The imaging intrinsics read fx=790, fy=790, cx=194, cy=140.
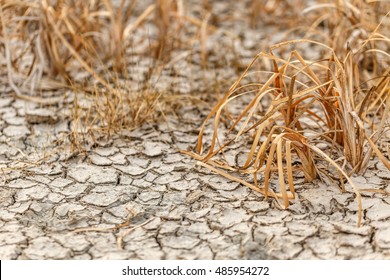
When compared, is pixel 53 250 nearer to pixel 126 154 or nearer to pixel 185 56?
pixel 126 154

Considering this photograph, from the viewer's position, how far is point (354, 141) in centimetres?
265

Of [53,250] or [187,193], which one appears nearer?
[53,250]

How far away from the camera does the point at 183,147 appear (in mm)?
3049

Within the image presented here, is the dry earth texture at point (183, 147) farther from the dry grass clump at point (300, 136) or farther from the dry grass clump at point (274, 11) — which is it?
the dry grass clump at point (274, 11)

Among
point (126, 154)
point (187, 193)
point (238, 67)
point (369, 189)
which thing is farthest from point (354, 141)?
point (238, 67)

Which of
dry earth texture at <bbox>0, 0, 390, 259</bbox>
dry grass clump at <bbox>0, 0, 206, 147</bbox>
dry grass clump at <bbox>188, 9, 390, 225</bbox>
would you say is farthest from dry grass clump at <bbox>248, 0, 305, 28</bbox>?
dry grass clump at <bbox>188, 9, 390, 225</bbox>

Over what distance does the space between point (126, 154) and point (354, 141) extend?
2.88 ft

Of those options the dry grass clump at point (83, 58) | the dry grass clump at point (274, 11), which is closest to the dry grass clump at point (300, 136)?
the dry grass clump at point (83, 58)

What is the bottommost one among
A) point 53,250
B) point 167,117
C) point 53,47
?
point 53,250

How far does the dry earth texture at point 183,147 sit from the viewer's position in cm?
246

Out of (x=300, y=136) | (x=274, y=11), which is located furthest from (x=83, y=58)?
(x=300, y=136)

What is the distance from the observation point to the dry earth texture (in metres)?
2.46

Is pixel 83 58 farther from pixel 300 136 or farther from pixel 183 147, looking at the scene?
pixel 300 136

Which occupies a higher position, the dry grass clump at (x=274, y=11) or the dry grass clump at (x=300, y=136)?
the dry grass clump at (x=274, y=11)
